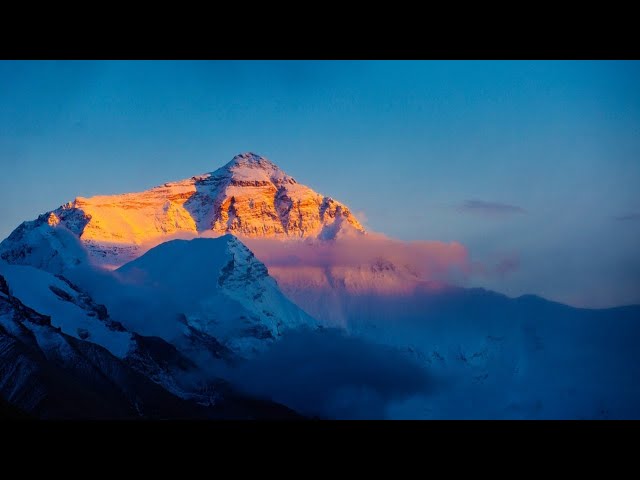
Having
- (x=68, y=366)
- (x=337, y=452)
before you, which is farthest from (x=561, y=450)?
(x=68, y=366)

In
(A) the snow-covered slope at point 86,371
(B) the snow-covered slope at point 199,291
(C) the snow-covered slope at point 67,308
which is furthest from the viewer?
(B) the snow-covered slope at point 199,291

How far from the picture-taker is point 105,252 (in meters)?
196

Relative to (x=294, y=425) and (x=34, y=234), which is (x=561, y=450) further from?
(x=34, y=234)

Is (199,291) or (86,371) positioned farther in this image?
(199,291)

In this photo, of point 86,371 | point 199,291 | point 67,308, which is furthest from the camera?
point 199,291

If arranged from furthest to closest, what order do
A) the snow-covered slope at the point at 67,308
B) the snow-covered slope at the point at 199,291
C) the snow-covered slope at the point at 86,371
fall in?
the snow-covered slope at the point at 199,291, the snow-covered slope at the point at 67,308, the snow-covered slope at the point at 86,371

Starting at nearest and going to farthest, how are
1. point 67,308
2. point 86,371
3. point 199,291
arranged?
point 86,371 → point 67,308 → point 199,291

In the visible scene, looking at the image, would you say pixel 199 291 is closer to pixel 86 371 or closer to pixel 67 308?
pixel 67 308

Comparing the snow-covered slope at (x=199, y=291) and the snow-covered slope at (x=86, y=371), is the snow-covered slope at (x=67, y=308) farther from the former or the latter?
the snow-covered slope at (x=199, y=291)

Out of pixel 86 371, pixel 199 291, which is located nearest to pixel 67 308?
pixel 86 371

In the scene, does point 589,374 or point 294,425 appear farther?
point 589,374

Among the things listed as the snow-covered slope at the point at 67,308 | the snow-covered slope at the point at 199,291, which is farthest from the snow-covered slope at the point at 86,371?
the snow-covered slope at the point at 199,291
